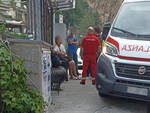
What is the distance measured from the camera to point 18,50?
2.98m

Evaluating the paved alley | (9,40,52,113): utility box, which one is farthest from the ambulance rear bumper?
(9,40,52,113): utility box

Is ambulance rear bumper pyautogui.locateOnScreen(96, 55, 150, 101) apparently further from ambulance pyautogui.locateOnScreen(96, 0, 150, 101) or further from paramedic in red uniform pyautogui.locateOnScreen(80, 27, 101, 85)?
paramedic in red uniform pyautogui.locateOnScreen(80, 27, 101, 85)

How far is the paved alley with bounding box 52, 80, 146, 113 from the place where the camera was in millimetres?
4025

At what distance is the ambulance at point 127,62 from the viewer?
3.60 metres

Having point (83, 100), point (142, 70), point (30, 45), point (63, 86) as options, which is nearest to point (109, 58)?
point (142, 70)

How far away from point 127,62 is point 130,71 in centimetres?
18

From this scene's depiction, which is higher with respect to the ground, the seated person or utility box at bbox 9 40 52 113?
utility box at bbox 9 40 52 113

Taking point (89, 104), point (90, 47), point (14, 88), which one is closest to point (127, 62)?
point (89, 104)

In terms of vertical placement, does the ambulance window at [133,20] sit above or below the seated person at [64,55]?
above

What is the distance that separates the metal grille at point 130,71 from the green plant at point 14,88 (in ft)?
5.51

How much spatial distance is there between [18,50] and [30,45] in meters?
0.20

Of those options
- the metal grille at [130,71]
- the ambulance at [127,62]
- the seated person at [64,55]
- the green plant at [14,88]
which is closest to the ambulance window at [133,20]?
the ambulance at [127,62]

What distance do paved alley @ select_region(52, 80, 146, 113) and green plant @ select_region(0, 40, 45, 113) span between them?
4.35 feet

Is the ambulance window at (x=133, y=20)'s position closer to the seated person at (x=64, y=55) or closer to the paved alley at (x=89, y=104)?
the paved alley at (x=89, y=104)
